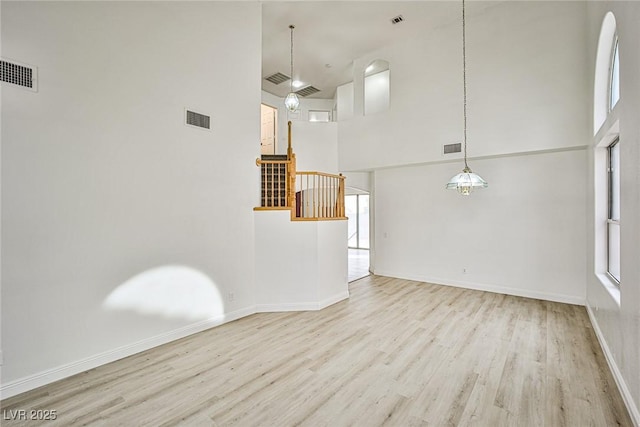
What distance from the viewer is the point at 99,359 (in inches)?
125

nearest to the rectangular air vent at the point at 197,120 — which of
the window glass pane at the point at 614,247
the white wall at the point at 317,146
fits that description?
the white wall at the point at 317,146

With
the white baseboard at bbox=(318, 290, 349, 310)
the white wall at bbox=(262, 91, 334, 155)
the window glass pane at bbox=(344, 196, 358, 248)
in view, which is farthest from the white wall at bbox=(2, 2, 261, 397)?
the window glass pane at bbox=(344, 196, 358, 248)

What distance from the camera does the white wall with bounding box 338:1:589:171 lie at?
4953 millimetres

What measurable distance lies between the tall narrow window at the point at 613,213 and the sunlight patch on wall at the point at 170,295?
527 centimetres

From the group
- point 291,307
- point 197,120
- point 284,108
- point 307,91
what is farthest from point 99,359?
point 307,91

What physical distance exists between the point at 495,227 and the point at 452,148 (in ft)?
5.94

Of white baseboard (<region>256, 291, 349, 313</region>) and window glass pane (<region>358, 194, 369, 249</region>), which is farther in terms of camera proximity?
window glass pane (<region>358, 194, 369, 249</region>)

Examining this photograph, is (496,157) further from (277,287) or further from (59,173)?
(59,173)

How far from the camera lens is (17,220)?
8.82 feet

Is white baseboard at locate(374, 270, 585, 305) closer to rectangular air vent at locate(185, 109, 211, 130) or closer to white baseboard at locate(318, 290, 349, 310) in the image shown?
white baseboard at locate(318, 290, 349, 310)

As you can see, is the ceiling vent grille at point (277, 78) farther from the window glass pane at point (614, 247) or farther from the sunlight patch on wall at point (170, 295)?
the window glass pane at point (614, 247)

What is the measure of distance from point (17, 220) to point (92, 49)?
1880 mm

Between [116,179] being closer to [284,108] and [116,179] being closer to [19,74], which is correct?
[19,74]

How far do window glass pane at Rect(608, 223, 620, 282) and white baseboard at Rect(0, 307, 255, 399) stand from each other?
5.21m
